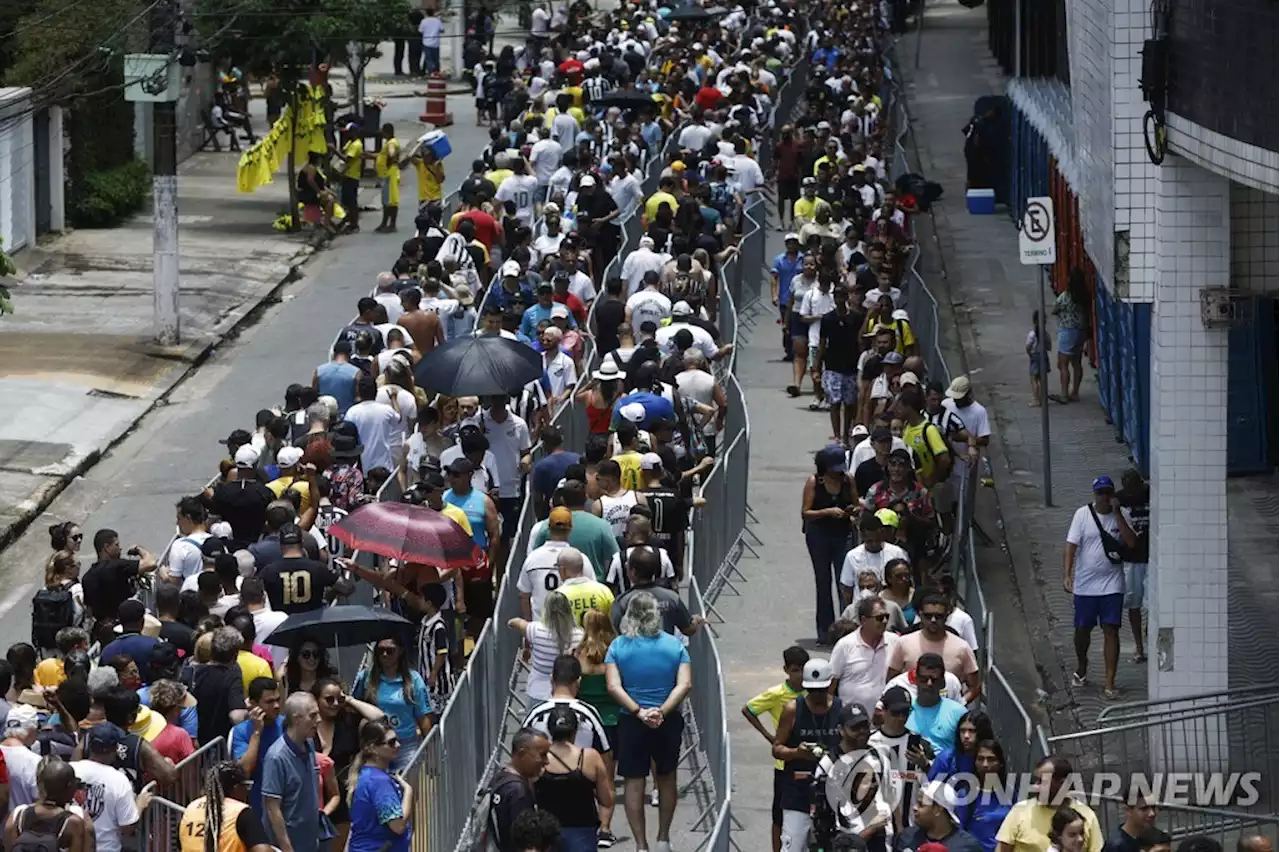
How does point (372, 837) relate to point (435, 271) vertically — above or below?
below

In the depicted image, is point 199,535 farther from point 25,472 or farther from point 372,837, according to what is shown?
point 25,472

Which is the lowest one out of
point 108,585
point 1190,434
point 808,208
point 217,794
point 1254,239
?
point 217,794

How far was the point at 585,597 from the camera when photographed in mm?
14438

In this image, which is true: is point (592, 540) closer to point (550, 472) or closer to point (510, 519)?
point (550, 472)

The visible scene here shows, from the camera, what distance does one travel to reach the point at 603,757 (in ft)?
41.7

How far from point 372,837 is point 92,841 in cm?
128

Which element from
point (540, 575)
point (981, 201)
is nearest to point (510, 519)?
point (540, 575)

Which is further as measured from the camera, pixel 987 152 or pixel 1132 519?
pixel 987 152

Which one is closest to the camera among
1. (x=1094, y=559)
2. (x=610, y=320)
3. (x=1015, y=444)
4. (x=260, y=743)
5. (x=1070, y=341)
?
(x=260, y=743)

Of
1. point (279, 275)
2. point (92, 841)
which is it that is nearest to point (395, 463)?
point (92, 841)

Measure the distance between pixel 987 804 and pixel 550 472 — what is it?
5953 mm

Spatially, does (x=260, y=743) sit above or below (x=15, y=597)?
above

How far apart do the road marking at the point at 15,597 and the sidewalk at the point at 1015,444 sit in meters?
7.62

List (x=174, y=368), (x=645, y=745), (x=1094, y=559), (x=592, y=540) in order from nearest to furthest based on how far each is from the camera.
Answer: (x=645, y=745), (x=592, y=540), (x=1094, y=559), (x=174, y=368)
